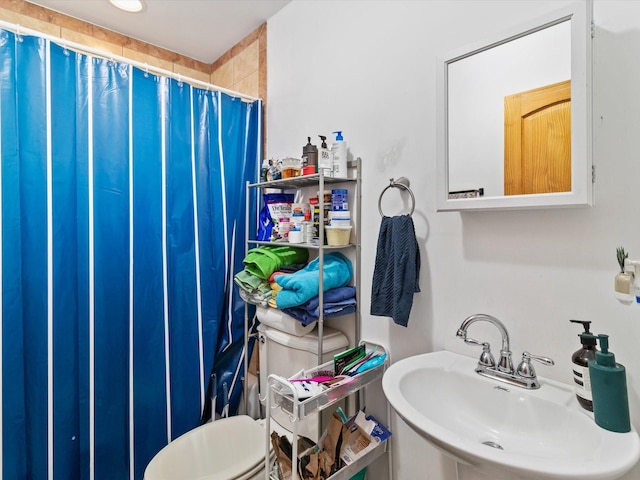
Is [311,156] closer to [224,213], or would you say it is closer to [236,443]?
[224,213]

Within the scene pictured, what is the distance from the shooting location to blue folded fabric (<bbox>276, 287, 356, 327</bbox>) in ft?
4.20

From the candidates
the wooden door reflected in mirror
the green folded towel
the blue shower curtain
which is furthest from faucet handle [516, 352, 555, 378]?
the blue shower curtain

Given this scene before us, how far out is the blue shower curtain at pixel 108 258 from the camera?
1.27m

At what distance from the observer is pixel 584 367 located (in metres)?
0.79

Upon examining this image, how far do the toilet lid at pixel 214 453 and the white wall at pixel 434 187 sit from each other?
1.66 feet

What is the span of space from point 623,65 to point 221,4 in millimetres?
1768

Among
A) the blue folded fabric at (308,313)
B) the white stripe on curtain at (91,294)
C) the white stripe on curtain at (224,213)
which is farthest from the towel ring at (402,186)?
the white stripe on curtain at (91,294)

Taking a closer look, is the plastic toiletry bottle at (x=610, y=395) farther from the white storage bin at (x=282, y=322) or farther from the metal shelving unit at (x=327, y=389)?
the white storage bin at (x=282, y=322)

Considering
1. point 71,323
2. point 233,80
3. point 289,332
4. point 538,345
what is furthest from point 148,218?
point 538,345

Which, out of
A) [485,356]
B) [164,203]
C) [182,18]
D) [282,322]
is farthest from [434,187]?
[182,18]

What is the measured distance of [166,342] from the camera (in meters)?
1.60

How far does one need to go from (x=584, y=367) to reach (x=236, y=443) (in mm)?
1303

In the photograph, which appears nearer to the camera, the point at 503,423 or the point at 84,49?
the point at 503,423

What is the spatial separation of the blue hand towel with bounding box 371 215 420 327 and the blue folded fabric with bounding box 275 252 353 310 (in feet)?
0.68
